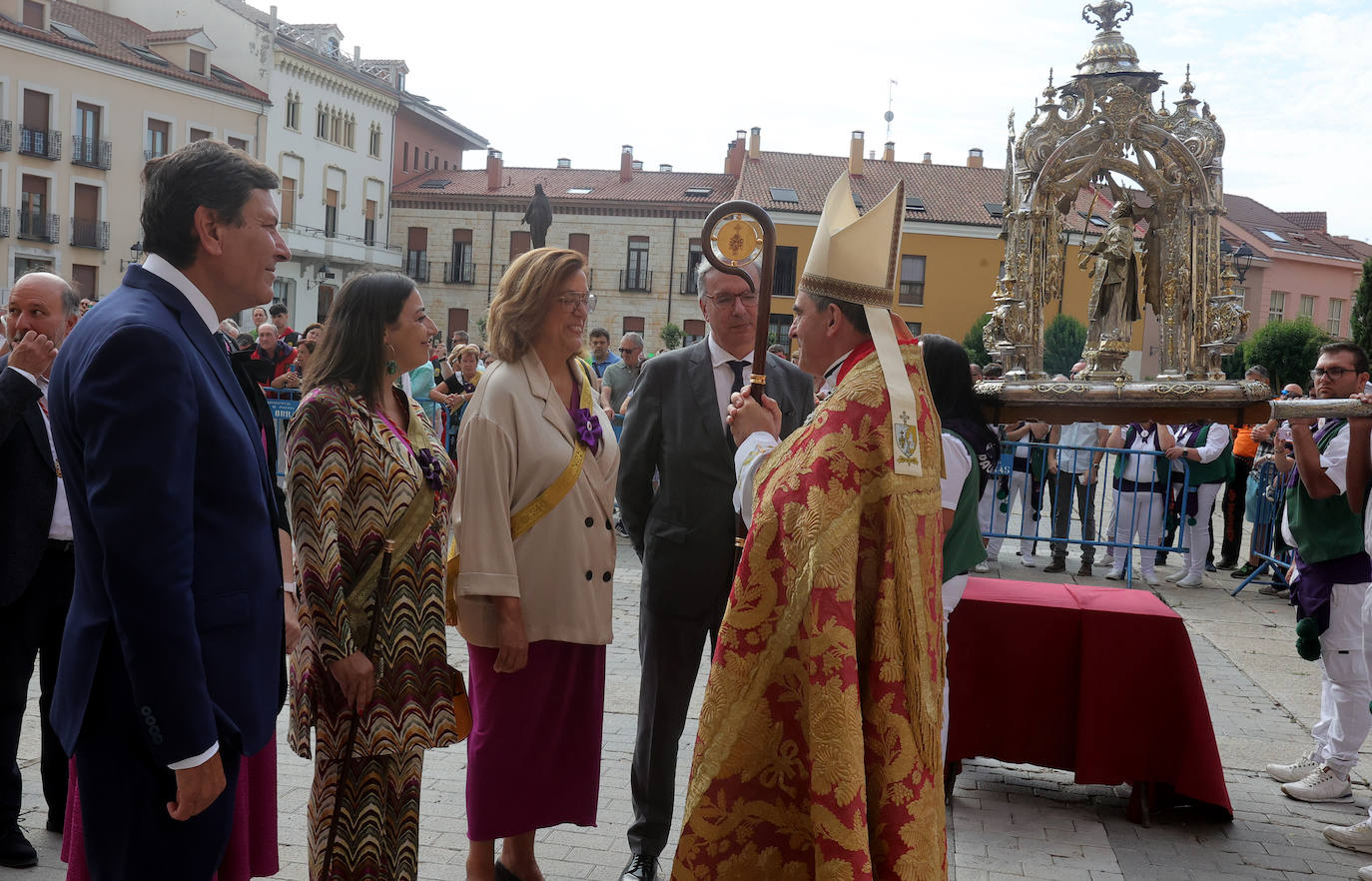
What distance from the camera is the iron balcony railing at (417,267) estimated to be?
4966 cm

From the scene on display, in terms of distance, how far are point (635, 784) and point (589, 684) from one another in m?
0.48

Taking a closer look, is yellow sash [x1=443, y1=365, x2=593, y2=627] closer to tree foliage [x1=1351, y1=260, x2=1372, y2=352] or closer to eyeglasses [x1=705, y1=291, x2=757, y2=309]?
eyeglasses [x1=705, y1=291, x2=757, y2=309]

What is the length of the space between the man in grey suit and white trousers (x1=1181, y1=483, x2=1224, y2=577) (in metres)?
7.82

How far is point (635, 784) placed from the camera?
397 centimetres

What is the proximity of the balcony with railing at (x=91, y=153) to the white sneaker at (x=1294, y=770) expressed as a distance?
127 ft

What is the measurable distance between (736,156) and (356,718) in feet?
159

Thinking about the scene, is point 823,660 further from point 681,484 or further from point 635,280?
point 635,280

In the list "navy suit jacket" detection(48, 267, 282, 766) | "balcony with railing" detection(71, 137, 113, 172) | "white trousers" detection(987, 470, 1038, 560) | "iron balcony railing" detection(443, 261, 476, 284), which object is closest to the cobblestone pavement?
"navy suit jacket" detection(48, 267, 282, 766)

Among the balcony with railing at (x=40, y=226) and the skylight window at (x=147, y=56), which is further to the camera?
the skylight window at (x=147, y=56)

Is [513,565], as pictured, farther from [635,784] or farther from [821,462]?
[821,462]

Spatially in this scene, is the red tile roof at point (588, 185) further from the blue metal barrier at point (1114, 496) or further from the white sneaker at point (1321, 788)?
the white sneaker at point (1321, 788)

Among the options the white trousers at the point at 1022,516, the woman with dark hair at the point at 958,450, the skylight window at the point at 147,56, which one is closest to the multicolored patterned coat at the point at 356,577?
the woman with dark hair at the point at 958,450

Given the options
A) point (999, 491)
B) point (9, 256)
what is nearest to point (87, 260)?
point (9, 256)

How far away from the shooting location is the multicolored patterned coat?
9.77ft
